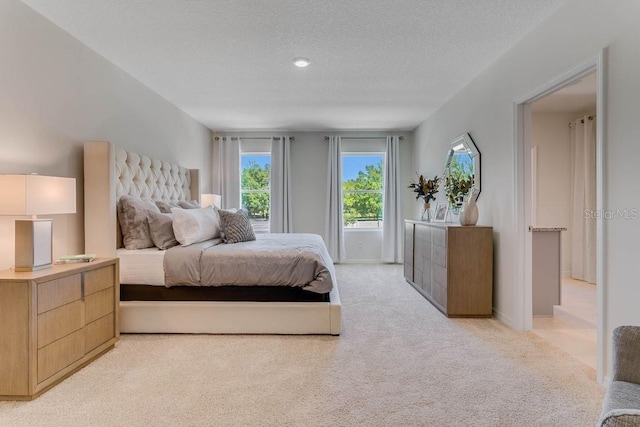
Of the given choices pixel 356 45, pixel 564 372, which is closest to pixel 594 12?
pixel 356 45

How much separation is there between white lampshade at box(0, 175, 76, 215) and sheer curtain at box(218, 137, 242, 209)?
429 cm

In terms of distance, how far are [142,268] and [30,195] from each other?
1.09 metres

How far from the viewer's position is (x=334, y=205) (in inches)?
260

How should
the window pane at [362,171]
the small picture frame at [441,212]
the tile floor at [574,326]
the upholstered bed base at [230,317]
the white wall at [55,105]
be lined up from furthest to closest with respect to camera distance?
the window pane at [362,171]
the small picture frame at [441,212]
the upholstered bed base at [230,317]
the tile floor at [574,326]
the white wall at [55,105]

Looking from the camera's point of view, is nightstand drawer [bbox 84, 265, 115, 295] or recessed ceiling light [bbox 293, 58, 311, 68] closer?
nightstand drawer [bbox 84, 265, 115, 295]

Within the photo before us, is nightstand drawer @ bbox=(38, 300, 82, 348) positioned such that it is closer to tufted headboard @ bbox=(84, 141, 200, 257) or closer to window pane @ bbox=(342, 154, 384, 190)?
tufted headboard @ bbox=(84, 141, 200, 257)

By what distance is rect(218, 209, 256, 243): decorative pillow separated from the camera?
11.5ft

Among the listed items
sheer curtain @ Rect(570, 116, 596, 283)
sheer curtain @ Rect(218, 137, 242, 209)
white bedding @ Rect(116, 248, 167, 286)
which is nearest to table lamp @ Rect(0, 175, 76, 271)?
white bedding @ Rect(116, 248, 167, 286)

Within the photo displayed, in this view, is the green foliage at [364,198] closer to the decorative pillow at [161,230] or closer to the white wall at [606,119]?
the white wall at [606,119]

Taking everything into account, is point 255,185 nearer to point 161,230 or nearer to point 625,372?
point 161,230

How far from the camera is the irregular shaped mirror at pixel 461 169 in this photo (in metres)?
3.90

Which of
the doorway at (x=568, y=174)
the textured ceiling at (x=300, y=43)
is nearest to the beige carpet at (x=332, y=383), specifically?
the textured ceiling at (x=300, y=43)

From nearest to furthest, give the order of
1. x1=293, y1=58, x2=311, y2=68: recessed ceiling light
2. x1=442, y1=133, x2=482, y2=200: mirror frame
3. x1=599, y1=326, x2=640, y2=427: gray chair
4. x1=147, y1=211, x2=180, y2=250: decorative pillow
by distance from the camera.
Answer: x1=599, y1=326, x2=640, y2=427: gray chair → x1=147, y1=211, x2=180, y2=250: decorative pillow → x1=293, y1=58, x2=311, y2=68: recessed ceiling light → x1=442, y1=133, x2=482, y2=200: mirror frame

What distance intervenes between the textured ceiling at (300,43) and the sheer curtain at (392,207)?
184cm
